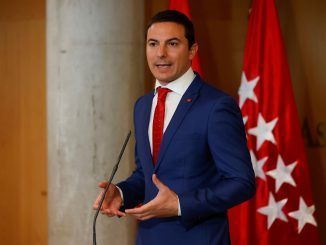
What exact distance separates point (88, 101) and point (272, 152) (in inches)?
43.0

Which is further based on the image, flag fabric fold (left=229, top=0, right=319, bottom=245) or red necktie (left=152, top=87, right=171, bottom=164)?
flag fabric fold (left=229, top=0, right=319, bottom=245)

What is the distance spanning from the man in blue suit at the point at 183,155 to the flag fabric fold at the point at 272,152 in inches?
57.4

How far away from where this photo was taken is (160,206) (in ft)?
5.38

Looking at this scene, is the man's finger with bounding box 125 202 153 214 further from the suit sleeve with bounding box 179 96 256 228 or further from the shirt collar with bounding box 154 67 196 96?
the shirt collar with bounding box 154 67 196 96

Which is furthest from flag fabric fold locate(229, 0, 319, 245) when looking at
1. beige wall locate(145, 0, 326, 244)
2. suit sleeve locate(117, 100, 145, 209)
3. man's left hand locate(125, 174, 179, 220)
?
man's left hand locate(125, 174, 179, 220)

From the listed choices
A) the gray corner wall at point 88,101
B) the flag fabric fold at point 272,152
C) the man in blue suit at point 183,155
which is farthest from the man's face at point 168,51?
the flag fabric fold at point 272,152

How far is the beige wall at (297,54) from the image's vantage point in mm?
3791

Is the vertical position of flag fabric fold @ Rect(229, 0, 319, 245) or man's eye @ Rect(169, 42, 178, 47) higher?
man's eye @ Rect(169, 42, 178, 47)

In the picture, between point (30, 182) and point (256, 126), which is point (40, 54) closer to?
point (30, 182)

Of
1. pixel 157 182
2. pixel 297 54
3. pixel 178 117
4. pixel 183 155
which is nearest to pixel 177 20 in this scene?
A: pixel 178 117

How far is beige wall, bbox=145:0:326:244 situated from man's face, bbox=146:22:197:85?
185 centimetres

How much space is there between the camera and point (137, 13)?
3.30m

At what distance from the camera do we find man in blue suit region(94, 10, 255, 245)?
1.69m

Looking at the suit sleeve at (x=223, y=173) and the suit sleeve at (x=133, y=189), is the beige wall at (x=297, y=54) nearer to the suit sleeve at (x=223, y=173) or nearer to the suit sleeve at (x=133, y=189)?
the suit sleeve at (x=133, y=189)
